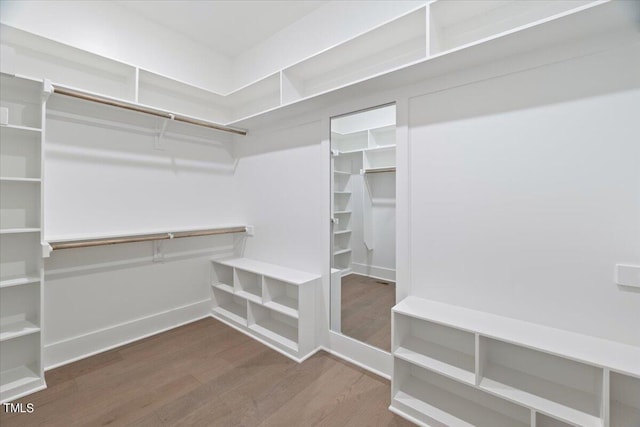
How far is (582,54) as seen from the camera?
54.2 inches

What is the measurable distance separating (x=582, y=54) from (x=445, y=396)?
80.3 inches

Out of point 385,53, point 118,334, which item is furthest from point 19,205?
point 385,53

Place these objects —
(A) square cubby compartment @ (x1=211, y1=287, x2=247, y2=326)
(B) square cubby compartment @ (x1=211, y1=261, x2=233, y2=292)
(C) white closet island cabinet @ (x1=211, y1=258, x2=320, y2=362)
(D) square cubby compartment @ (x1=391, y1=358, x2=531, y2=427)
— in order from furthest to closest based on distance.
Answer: (B) square cubby compartment @ (x1=211, y1=261, x2=233, y2=292), (A) square cubby compartment @ (x1=211, y1=287, x2=247, y2=326), (C) white closet island cabinet @ (x1=211, y1=258, x2=320, y2=362), (D) square cubby compartment @ (x1=391, y1=358, x2=531, y2=427)

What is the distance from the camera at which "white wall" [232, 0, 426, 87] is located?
216 centimetres

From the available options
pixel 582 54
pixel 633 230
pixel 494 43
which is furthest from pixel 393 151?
pixel 633 230

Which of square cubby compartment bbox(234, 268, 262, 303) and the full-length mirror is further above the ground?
the full-length mirror

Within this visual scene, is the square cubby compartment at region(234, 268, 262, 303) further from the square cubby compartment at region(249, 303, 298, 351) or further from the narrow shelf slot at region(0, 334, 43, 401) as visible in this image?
the narrow shelf slot at region(0, 334, 43, 401)

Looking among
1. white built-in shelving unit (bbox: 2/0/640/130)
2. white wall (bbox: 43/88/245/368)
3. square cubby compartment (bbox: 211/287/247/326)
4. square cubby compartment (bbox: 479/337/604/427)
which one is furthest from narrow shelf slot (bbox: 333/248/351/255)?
white wall (bbox: 43/88/245/368)

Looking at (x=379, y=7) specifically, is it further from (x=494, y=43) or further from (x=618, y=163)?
(x=618, y=163)

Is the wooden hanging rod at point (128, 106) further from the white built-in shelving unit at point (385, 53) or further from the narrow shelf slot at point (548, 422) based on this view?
the narrow shelf slot at point (548, 422)

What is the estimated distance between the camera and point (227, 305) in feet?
10.5

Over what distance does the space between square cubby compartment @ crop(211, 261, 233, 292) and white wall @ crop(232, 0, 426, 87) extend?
2.21 metres

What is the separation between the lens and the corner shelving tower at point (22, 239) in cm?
188

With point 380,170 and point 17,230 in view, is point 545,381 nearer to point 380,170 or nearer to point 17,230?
point 380,170
